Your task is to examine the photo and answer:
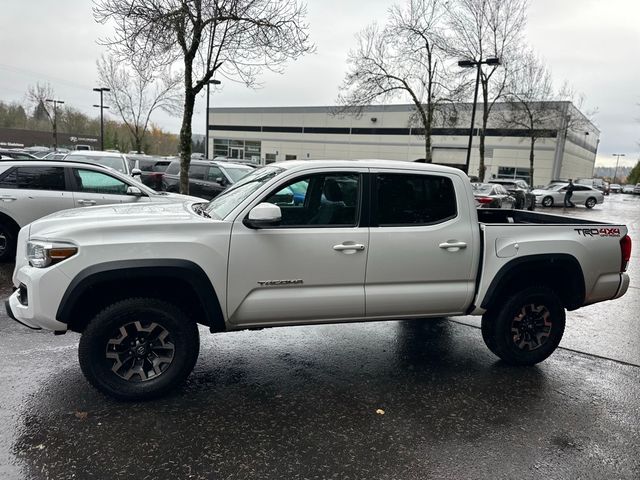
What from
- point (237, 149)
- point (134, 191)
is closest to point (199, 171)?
point (134, 191)

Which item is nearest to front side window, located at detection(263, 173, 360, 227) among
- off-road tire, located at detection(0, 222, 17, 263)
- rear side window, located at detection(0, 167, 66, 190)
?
rear side window, located at detection(0, 167, 66, 190)

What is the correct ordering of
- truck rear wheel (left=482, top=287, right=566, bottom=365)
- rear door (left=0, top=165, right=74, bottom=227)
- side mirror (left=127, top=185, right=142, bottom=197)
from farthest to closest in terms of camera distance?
side mirror (left=127, top=185, right=142, bottom=197)
rear door (left=0, top=165, right=74, bottom=227)
truck rear wheel (left=482, top=287, right=566, bottom=365)

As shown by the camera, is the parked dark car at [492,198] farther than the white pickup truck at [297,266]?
Yes

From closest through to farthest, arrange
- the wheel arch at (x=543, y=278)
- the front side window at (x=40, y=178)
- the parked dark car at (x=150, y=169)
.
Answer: the wheel arch at (x=543, y=278) < the front side window at (x=40, y=178) < the parked dark car at (x=150, y=169)

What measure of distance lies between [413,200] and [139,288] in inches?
95.1

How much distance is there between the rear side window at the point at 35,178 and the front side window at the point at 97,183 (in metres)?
0.25

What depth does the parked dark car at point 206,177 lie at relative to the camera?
13.6 m

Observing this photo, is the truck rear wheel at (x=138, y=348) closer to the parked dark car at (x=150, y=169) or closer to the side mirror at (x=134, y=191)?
A: the side mirror at (x=134, y=191)

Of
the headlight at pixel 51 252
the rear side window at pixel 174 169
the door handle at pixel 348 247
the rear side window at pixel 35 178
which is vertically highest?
the rear side window at pixel 174 169

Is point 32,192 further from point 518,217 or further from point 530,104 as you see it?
point 530,104

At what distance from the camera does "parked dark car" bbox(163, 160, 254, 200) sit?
13625 millimetres

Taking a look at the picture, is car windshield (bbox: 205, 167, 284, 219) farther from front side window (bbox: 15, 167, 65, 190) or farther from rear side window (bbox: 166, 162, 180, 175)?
rear side window (bbox: 166, 162, 180, 175)

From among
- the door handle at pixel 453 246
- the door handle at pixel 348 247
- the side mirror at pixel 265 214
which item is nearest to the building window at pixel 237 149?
the door handle at pixel 453 246

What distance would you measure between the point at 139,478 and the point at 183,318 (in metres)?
1.16
